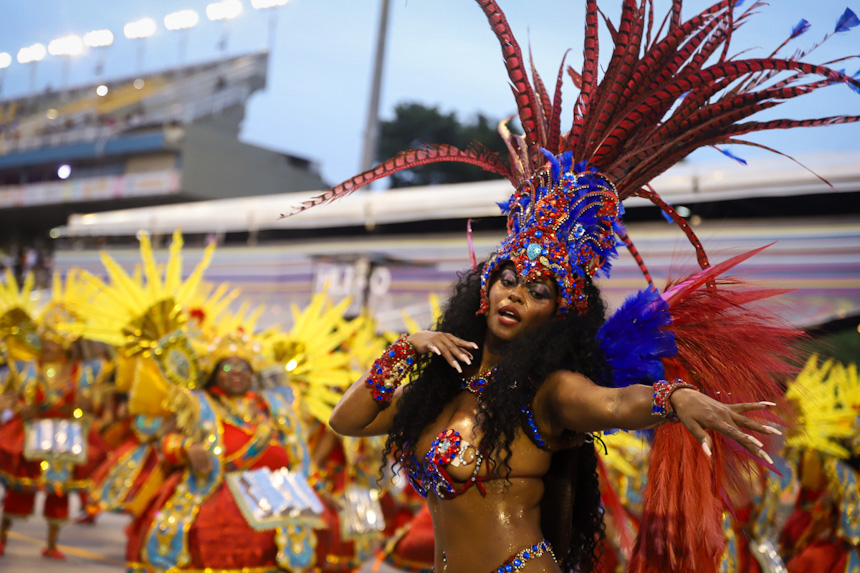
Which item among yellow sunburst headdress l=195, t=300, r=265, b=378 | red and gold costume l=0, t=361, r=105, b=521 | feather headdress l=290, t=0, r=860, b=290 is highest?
feather headdress l=290, t=0, r=860, b=290

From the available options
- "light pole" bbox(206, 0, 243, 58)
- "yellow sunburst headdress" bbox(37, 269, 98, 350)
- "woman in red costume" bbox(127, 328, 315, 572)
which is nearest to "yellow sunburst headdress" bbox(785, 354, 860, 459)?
"woman in red costume" bbox(127, 328, 315, 572)

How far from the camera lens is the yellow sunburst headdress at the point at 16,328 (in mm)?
8398

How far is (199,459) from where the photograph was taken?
543cm

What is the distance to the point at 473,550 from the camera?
268 cm

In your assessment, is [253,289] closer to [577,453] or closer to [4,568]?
[4,568]

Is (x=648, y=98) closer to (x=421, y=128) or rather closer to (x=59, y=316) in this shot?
(x=59, y=316)

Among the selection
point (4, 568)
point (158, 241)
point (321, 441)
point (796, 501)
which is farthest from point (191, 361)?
point (158, 241)

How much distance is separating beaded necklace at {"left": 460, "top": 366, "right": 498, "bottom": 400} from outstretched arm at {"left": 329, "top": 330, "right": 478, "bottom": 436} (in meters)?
0.08

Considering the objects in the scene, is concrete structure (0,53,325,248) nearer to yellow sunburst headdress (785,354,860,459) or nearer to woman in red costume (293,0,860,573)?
yellow sunburst headdress (785,354,860,459)

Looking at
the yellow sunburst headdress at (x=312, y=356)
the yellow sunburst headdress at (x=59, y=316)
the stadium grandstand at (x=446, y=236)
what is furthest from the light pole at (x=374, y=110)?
the yellow sunburst headdress at (x=312, y=356)

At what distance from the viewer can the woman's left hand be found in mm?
2018

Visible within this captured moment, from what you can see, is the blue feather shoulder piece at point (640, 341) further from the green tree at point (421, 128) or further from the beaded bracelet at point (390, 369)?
the green tree at point (421, 128)

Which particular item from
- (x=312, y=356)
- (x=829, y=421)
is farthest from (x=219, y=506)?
(x=829, y=421)

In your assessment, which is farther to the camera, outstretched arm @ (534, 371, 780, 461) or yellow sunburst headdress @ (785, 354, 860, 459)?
yellow sunburst headdress @ (785, 354, 860, 459)
